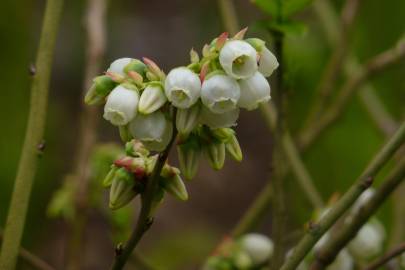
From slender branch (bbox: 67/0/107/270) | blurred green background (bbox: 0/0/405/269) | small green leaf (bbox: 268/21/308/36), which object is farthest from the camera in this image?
blurred green background (bbox: 0/0/405/269)

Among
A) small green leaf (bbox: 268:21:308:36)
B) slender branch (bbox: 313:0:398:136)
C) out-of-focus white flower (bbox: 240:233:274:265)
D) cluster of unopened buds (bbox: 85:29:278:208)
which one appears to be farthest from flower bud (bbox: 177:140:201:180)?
slender branch (bbox: 313:0:398:136)

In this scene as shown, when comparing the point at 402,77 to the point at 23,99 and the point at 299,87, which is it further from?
the point at 23,99

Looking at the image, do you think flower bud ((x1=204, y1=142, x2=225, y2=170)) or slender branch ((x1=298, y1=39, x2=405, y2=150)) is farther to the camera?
slender branch ((x1=298, y1=39, x2=405, y2=150))

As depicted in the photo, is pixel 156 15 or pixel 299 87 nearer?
pixel 299 87

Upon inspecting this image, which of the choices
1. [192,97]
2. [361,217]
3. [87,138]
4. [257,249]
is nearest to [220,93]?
[192,97]

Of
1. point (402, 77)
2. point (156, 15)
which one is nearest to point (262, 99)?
point (402, 77)

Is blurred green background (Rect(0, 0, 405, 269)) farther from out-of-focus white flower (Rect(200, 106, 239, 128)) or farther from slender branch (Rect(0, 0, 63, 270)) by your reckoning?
out-of-focus white flower (Rect(200, 106, 239, 128))

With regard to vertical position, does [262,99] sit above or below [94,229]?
above

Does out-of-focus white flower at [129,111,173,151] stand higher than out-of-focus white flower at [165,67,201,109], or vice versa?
out-of-focus white flower at [165,67,201,109]
